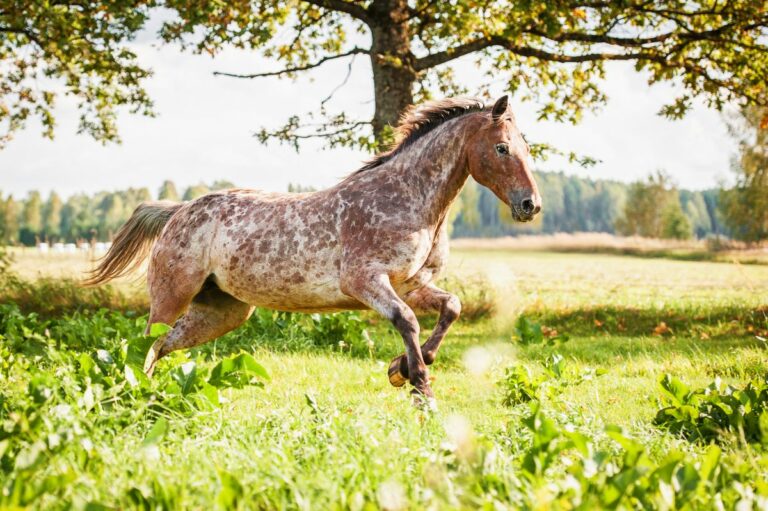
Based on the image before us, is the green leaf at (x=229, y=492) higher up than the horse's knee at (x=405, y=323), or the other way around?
the horse's knee at (x=405, y=323)

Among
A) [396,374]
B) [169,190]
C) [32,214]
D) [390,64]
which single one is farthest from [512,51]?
[32,214]

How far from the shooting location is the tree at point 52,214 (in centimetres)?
10531

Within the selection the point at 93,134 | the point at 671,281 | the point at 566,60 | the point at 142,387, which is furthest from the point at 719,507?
the point at 671,281

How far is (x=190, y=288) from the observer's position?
541 cm

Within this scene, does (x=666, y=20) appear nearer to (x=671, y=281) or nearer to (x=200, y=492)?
(x=671, y=281)

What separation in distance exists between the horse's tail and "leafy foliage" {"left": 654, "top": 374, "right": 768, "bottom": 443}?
4404mm

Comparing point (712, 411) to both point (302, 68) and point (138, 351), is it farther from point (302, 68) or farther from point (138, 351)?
point (302, 68)

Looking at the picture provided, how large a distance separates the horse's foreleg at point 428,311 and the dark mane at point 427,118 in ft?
3.52

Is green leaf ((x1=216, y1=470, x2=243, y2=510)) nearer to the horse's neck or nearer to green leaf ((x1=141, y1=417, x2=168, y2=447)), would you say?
green leaf ((x1=141, y1=417, x2=168, y2=447))

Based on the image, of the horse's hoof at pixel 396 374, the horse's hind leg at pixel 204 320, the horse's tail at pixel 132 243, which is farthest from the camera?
the horse's tail at pixel 132 243

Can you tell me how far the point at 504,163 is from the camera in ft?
14.9

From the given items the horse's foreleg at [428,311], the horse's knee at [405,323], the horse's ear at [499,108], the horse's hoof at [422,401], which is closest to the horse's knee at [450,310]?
the horse's foreleg at [428,311]

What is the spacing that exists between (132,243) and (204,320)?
46.5 inches

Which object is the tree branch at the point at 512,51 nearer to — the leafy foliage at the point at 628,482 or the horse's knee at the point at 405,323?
the horse's knee at the point at 405,323
